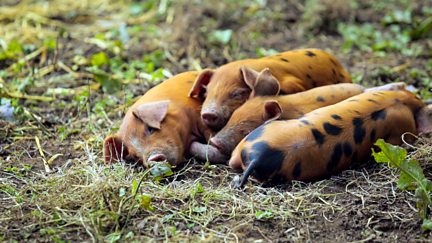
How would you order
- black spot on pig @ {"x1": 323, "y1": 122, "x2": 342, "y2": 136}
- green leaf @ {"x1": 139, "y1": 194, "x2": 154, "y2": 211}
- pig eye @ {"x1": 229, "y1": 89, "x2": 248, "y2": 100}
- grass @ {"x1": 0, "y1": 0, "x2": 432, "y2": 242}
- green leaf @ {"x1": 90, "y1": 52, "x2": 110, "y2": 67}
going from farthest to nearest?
1. green leaf @ {"x1": 90, "y1": 52, "x2": 110, "y2": 67}
2. pig eye @ {"x1": 229, "y1": 89, "x2": 248, "y2": 100}
3. black spot on pig @ {"x1": 323, "y1": 122, "x2": 342, "y2": 136}
4. green leaf @ {"x1": 139, "y1": 194, "x2": 154, "y2": 211}
5. grass @ {"x1": 0, "y1": 0, "x2": 432, "y2": 242}

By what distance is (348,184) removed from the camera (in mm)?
4680

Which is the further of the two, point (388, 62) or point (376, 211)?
point (388, 62)

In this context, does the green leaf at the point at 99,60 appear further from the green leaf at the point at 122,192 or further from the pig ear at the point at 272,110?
the green leaf at the point at 122,192

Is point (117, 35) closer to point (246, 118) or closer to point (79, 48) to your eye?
point (79, 48)

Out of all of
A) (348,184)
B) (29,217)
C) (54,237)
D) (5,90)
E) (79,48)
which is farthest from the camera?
(79,48)

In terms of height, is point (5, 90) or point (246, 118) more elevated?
point (246, 118)

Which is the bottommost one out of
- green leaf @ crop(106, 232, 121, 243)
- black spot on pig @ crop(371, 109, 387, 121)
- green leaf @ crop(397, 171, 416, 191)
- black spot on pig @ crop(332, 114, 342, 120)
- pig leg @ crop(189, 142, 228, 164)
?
pig leg @ crop(189, 142, 228, 164)

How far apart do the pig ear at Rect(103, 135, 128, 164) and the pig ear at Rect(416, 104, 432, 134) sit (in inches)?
83.8

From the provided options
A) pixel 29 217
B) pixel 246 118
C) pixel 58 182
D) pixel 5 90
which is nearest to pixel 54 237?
pixel 29 217

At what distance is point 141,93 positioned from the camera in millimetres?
6598

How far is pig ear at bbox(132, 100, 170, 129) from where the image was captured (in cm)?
507

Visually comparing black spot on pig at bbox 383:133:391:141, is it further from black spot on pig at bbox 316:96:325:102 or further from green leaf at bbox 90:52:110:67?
green leaf at bbox 90:52:110:67

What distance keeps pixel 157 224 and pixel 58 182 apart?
2.98 ft

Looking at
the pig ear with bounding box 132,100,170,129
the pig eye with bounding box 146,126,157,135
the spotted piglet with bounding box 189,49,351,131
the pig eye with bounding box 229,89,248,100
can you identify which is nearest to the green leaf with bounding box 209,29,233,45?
the spotted piglet with bounding box 189,49,351,131
